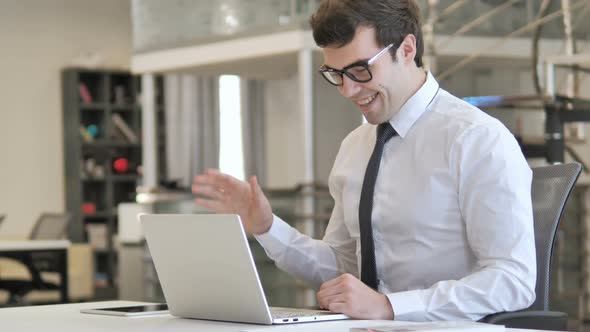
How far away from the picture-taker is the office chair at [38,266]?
6.93m

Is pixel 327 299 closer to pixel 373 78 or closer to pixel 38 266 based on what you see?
pixel 373 78

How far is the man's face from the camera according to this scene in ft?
7.30

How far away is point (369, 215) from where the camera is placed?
233 cm

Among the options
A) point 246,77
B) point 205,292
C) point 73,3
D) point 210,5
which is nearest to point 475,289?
point 205,292

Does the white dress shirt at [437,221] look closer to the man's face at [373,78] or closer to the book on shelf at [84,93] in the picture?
the man's face at [373,78]

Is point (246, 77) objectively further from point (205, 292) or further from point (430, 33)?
point (205, 292)

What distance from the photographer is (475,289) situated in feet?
6.67

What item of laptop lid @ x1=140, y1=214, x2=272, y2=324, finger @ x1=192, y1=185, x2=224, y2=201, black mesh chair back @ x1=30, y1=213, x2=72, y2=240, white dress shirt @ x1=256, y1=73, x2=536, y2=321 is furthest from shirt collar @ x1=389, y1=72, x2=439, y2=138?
black mesh chair back @ x1=30, y1=213, x2=72, y2=240

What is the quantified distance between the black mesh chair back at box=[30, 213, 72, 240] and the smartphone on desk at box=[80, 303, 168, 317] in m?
6.11

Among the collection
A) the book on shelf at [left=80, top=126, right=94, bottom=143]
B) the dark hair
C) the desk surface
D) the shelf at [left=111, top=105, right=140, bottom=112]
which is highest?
the dark hair

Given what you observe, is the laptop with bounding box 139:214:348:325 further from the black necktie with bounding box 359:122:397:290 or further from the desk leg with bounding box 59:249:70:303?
the desk leg with bounding box 59:249:70:303

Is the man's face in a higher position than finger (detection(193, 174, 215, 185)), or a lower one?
higher

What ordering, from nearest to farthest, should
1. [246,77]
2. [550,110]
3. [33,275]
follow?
1. [550,110]
2. [33,275]
3. [246,77]

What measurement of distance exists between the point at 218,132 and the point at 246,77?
63.2 inches
